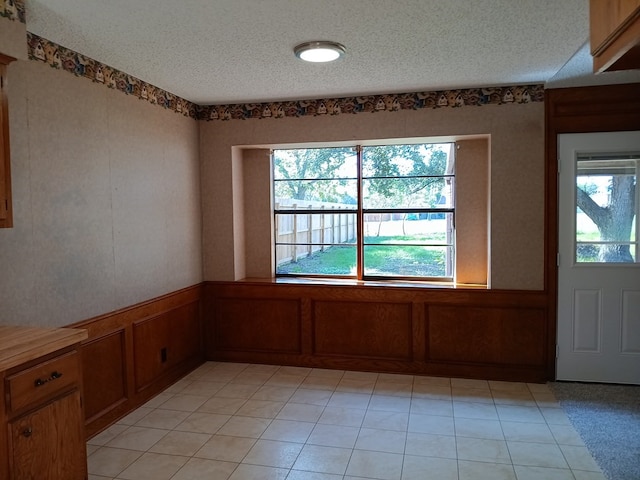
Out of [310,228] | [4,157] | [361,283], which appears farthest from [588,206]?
[4,157]

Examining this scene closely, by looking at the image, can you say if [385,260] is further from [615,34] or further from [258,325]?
[615,34]

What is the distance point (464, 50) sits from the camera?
3.02 metres

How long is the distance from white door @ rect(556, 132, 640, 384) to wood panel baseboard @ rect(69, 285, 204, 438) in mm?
3270

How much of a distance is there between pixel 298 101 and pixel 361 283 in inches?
71.3

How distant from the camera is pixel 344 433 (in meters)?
3.09

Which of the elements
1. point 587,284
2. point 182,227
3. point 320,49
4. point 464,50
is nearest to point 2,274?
point 182,227

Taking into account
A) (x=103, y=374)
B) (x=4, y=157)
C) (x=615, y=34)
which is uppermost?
(x=615, y=34)

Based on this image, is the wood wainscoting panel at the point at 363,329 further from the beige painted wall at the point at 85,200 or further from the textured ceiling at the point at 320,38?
the textured ceiling at the point at 320,38

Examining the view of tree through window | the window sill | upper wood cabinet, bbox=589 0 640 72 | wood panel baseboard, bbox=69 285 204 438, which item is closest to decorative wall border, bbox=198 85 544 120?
the view of tree through window

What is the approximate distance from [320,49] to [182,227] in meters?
2.15

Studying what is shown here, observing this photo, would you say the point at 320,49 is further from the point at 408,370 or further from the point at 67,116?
the point at 408,370

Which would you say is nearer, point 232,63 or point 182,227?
point 232,63

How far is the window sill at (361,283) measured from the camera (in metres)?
4.21

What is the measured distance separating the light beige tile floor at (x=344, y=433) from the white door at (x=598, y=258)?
0.54 m
